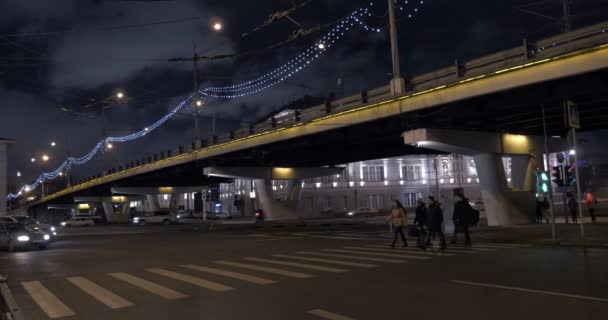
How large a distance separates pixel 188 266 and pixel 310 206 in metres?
73.2

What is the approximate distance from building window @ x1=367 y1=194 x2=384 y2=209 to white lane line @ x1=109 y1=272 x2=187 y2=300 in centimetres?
7748

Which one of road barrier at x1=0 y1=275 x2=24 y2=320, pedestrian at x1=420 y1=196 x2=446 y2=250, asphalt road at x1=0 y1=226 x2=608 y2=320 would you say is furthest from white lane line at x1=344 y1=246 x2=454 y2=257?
road barrier at x1=0 y1=275 x2=24 y2=320

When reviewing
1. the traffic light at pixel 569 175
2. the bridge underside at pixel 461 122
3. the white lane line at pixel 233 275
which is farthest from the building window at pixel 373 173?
the white lane line at pixel 233 275

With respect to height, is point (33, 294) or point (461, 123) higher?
point (461, 123)

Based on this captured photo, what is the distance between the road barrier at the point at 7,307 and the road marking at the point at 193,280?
11.8 ft

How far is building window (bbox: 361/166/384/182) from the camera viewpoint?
299 ft

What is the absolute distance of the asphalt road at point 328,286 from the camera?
881 cm

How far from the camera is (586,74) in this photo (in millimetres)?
20125

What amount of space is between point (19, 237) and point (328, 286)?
19.8m

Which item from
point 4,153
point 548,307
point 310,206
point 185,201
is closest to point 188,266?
point 548,307

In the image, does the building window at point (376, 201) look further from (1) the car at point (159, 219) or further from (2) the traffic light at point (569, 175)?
(2) the traffic light at point (569, 175)

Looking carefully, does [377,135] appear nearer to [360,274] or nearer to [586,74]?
[586,74]

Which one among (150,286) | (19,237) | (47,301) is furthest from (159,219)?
(47,301)

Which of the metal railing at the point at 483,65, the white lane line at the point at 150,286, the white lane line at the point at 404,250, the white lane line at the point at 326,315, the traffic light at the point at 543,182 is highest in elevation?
the metal railing at the point at 483,65
